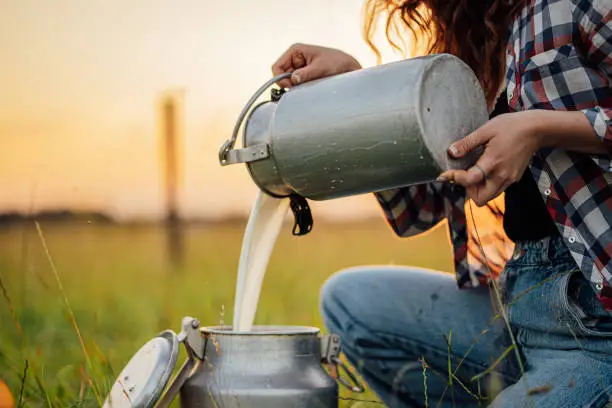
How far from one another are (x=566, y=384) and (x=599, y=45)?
55cm

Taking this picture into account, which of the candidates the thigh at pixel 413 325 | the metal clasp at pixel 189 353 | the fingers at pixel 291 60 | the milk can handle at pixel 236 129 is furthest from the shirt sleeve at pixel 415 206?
the metal clasp at pixel 189 353

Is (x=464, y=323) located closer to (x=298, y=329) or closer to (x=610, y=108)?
(x=298, y=329)

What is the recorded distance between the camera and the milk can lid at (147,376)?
1.34m

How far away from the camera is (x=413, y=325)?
1.85 metres

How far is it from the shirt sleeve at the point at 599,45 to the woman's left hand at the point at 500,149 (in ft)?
0.36

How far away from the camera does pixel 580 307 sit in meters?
1.46

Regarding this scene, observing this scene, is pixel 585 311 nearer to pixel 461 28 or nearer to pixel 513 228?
pixel 513 228

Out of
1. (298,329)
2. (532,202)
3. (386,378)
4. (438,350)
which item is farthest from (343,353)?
(532,202)

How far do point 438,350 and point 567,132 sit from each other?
25.7 inches

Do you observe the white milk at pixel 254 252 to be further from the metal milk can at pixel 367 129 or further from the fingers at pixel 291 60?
the fingers at pixel 291 60

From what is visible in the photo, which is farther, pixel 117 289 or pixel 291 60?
pixel 117 289

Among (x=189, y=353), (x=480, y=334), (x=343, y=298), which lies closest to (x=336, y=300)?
(x=343, y=298)

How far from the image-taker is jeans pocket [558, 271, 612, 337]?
4.72 ft

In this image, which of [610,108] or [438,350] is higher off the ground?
[610,108]
